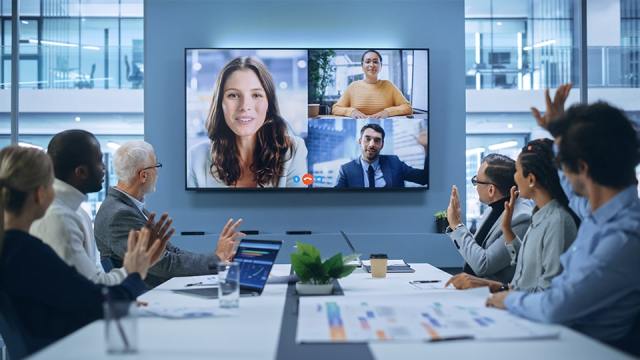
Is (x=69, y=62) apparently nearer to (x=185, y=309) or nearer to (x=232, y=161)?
(x=232, y=161)

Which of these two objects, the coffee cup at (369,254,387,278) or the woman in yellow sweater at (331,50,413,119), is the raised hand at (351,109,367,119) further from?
the coffee cup at (369,254,387,278)

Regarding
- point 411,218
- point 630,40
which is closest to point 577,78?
point 630,40

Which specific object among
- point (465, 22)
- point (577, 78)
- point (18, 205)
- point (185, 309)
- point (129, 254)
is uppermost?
point (465, 22)

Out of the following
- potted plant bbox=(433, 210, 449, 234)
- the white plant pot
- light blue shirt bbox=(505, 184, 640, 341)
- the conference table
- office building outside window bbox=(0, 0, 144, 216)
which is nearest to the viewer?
the conference table

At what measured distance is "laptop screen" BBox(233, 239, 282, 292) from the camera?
10.0 feet

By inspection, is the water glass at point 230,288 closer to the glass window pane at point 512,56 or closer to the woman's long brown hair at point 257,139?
the woman's long brown hair at point 257,139

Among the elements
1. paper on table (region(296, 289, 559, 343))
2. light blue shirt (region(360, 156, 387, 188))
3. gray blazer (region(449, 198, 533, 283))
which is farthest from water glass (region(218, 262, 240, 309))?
light blue shirt (region(360, 156, 387, 188))

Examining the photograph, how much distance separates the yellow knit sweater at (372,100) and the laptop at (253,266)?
3.17 m

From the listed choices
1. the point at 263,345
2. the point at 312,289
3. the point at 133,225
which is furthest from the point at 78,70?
the point at 263,345

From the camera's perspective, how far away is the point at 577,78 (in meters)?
6.50

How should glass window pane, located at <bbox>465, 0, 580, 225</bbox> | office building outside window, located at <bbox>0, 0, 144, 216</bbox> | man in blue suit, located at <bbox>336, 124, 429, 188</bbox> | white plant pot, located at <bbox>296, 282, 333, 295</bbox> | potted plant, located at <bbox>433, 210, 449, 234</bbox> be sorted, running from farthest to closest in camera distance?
glass window pane, located at <bbox>465, 0, 580, 225</bbox>
potted plant, located at <bbox>433, 210, 449, 234</bbox>
man in blue suit, located at <bbox>336, 124, 429, 188</bbox>
office building outside window, located at <bbox>0, 0, 144, 216</bbox>
white plant pot, located at <bbox>296, 282, 333, 295</bbox>

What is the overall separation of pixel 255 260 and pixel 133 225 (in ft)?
3.07

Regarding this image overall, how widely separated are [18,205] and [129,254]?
1.54ft

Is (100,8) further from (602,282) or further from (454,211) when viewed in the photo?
(602,282)
